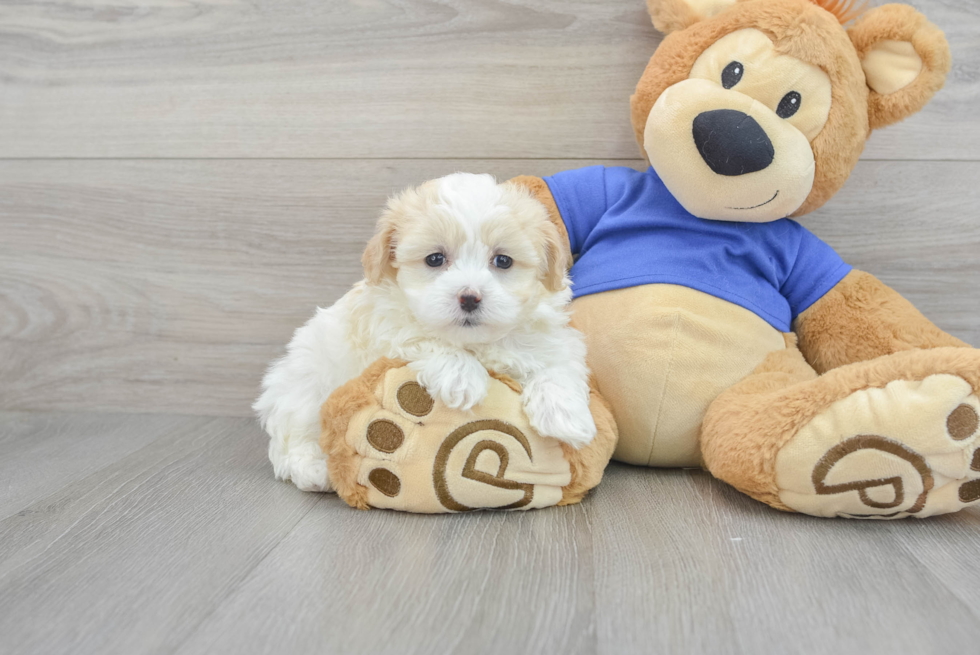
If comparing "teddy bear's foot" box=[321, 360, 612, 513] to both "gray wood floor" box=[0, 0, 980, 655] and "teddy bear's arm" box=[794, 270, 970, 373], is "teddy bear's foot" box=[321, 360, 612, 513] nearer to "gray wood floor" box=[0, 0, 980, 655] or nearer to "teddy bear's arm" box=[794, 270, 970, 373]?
"gray wood floor" box=[0, 0, 980, 655]

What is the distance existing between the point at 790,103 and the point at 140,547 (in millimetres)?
1137

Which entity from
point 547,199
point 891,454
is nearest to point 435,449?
point 547,199

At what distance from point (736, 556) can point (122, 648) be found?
692 millimetres

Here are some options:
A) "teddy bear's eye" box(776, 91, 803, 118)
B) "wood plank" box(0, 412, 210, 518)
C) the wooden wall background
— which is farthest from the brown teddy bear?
"wood plank" box(0, 412, 210, 518)

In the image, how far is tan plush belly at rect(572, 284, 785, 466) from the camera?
1.05m

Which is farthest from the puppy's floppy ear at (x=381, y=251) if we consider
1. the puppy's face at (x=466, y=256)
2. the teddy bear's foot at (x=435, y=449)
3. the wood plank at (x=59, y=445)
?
the wood plank at (x=59, y=445)

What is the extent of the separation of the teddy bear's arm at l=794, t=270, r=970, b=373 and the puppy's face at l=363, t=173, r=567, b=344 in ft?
1.67

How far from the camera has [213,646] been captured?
25.3 inches

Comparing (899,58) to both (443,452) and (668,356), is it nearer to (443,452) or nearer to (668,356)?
(668,356)

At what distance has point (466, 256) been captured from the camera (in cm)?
92

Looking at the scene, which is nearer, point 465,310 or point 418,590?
point 418,590

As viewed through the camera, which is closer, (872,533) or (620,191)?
(872,533)

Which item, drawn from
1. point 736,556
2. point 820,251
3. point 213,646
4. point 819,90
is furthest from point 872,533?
point 213,646

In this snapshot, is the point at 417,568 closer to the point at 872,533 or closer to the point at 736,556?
the point at 736,556
